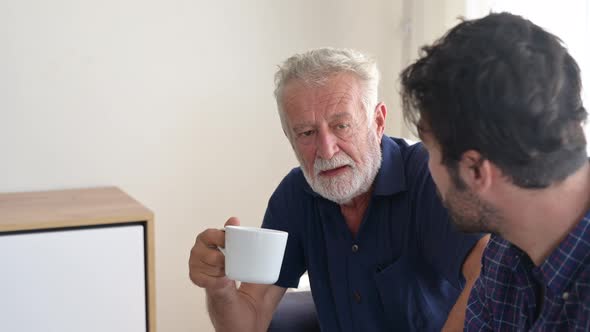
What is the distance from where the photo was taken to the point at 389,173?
4.86 ft

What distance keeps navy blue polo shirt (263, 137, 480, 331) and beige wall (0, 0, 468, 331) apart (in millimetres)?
767

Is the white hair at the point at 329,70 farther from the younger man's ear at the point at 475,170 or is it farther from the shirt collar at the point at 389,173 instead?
the younger man's ear at the point at 475,170

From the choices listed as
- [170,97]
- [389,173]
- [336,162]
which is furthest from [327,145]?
[170,97]

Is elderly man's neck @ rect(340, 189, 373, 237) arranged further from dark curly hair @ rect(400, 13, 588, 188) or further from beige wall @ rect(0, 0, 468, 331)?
beige wall @ rect(0, 0, 468, 331)

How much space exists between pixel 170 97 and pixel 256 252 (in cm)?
117

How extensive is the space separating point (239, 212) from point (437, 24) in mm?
868

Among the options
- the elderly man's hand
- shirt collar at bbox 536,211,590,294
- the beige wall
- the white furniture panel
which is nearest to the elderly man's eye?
the elderly man's hand

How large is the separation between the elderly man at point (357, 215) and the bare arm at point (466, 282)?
0.24 feet

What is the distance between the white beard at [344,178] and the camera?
1443 mm

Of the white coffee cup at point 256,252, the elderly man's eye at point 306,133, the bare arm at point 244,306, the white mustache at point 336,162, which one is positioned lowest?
the bare arm at point 244,306

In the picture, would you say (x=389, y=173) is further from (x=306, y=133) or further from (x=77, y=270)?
(x=77, y=270)

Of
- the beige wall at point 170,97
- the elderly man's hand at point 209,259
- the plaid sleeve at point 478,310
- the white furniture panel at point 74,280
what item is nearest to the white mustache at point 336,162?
the elderly man's hand at point 209,259

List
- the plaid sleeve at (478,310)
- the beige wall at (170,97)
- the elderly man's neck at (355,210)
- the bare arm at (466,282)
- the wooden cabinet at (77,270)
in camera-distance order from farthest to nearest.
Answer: the beige wall at (170,97), the wooden cabinet at (77,270), the elderly man's neck at (355,210), the bare arm at (466,282), the plaid sleeve at (478,310)

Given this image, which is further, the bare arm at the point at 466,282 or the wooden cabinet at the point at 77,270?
the wooden cabinet at the point at 77,270
